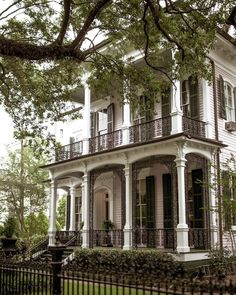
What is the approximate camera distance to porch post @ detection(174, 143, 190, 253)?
1384cm

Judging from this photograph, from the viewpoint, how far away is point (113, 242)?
17766mm

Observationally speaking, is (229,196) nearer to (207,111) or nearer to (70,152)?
(207,111)

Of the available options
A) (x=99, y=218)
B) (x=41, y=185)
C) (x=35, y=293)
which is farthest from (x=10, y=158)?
(x=35, y=293)

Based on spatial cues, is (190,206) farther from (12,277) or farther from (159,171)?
(12,277)

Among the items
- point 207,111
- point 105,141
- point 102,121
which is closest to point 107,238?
point 105,141

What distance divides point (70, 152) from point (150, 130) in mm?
5372

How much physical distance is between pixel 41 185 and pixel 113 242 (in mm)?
12296

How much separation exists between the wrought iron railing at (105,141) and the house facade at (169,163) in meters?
0.04

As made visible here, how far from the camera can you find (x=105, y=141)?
18391 mm

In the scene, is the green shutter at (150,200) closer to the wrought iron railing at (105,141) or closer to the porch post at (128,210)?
the porch post at (128,210)

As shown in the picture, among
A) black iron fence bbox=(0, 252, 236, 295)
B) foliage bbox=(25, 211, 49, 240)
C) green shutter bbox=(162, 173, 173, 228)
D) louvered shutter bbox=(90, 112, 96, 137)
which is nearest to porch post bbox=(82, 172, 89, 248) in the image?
green shutter bbox=(162, 173, 173, 228)

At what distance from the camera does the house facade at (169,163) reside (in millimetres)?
14711

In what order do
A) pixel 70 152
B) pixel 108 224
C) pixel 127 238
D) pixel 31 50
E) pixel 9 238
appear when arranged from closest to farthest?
1. pixel 31 50
2. pixel 127 238
3. pixel 9 238
4. pixel 108 224
5. pixel 70 152

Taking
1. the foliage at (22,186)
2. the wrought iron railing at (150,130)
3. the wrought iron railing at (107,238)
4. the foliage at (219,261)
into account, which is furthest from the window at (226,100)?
the foliage at (22,186)
